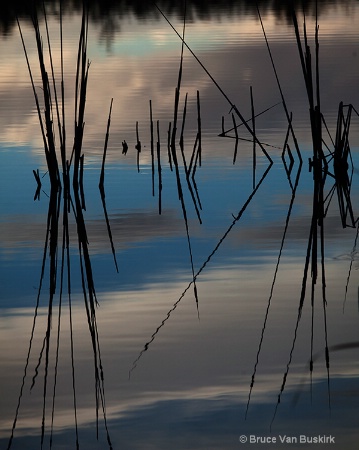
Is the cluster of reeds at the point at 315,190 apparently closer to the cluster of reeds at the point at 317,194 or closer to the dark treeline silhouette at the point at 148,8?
the cluster of reeds at the point at 317,194

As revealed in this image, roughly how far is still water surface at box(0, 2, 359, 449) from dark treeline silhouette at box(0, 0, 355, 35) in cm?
919

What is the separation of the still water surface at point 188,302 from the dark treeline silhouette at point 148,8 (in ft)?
30.2

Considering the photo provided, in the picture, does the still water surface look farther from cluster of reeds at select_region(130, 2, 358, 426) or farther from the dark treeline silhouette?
the dark treeline silhouette

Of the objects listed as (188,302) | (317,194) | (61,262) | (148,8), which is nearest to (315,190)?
(317,194)

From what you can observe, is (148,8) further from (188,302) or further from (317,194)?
(188,302)

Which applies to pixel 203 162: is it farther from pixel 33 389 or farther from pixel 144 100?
pixel 33 389

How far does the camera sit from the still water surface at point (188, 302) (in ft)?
6.88

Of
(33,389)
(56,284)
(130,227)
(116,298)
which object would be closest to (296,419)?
(33,389)

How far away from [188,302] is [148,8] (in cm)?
1545

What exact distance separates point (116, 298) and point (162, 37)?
10.7 m

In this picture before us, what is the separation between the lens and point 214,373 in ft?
7.61

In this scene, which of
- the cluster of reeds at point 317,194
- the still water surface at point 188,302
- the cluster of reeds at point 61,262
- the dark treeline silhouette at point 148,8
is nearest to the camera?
the still water surface at point 188,302

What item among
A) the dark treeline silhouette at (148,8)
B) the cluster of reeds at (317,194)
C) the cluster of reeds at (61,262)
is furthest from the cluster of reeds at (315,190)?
the dark treeline silhouette at (148,8)

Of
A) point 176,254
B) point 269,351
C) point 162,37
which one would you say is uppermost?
point 269,351
